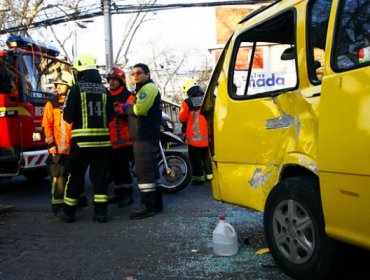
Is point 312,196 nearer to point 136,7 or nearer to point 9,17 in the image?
point 9,17

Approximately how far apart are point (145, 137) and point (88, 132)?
27.1 inches

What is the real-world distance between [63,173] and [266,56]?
2972 millimetres

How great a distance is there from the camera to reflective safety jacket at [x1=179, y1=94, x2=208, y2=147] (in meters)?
7.89

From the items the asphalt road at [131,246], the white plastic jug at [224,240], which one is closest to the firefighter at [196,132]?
the asphalt road at [131,246]

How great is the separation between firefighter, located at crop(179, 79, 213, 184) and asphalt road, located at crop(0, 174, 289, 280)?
133 centimetres

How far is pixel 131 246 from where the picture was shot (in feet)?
15.0

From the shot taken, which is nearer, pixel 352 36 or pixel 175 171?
pixel 352 36

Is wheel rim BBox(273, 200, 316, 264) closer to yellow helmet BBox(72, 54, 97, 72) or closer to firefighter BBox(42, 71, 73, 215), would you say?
yellow helmet BBox(72, 54, 97, 72)

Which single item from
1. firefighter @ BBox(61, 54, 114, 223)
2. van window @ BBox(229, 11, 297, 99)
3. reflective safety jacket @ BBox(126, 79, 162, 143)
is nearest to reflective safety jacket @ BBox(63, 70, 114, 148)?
firefighter @ BBox(61, 54, 114, 223)

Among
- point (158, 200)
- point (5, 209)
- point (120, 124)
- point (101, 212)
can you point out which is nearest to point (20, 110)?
point (5, 209)

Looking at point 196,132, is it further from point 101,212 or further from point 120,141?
point 101,212

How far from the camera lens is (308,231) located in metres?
3.17

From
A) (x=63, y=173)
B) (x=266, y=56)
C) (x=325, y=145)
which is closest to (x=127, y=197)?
(x=63, y=173)

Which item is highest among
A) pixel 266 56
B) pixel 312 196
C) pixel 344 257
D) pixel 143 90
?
pixel 266 56
